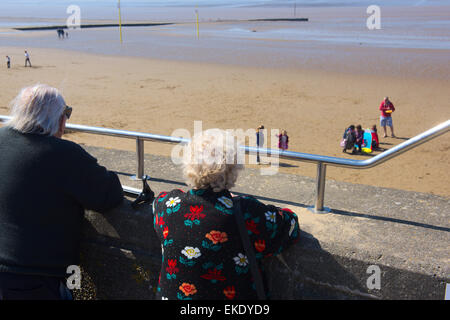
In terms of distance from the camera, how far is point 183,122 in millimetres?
17656

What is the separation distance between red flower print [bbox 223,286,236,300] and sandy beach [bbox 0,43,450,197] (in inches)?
384

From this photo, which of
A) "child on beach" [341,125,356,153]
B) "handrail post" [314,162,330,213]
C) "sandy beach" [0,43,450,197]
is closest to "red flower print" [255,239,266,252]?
"handrail post" [314,162,330,213]

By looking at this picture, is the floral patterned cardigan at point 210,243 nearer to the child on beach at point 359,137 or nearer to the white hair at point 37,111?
the white hair at point 37,111

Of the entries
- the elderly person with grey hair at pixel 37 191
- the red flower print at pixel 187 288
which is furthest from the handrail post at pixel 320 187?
the elderly person with grey hair at pixel 37 191

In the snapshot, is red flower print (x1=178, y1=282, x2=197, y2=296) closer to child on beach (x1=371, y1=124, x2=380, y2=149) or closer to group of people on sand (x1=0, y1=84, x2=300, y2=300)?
group of people on sand (x1=0, y1=84, x2=300, y2=300)

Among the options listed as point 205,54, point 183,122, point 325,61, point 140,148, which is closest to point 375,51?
point 325,61

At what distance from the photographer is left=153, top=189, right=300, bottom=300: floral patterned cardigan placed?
2.00m

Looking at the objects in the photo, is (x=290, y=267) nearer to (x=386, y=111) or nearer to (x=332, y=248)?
(x=332, y=248)

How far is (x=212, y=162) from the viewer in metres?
2.02

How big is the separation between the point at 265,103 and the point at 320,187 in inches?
712

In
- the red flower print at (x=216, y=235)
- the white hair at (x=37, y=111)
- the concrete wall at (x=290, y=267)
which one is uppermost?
the white hair at (x=37, y=111)

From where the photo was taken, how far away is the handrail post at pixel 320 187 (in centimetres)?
269

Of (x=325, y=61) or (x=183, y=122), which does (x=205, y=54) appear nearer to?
(x=325, y=61)

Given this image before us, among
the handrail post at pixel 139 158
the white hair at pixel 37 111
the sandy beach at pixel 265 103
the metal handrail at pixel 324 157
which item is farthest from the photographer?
the sandy beach at pixel 265 103
